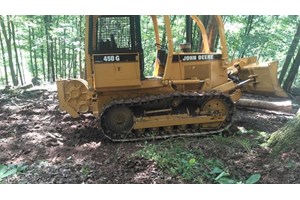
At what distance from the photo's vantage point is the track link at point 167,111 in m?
6.21

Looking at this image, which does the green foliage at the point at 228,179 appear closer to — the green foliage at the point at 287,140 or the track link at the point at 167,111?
the green foliage at the point at 287,140

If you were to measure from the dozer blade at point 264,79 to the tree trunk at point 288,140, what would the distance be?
10.8 feet

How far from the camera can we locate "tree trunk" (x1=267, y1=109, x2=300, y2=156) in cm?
444

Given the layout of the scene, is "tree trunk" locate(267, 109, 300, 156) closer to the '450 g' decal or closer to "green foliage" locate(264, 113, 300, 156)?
"green foliage" locate(264, 113, 300, 156)

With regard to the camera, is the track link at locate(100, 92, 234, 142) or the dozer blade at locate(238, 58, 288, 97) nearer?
the track link at locate(100, 92, 234, 142)

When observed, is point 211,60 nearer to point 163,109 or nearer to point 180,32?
point 163,109

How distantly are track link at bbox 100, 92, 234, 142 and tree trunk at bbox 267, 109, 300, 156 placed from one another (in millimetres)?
1618

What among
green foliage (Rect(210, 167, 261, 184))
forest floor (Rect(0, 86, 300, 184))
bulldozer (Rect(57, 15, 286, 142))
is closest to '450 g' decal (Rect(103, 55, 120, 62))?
bulldozer (Rect(57, 15, 286, 142))

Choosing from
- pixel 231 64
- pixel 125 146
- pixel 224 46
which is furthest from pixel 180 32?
pixel 125 146

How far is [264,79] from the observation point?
810 cm

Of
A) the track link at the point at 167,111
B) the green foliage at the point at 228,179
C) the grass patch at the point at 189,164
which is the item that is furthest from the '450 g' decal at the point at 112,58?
the green foliage at the point at 228,179

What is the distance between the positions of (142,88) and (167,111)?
66 centimetres

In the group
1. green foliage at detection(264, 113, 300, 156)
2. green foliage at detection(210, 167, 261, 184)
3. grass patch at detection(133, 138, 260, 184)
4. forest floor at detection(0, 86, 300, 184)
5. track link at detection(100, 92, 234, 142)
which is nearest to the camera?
green foliage at detection(210, 167, 261, 184)

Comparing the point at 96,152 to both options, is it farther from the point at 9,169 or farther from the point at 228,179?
the point at 228,179
